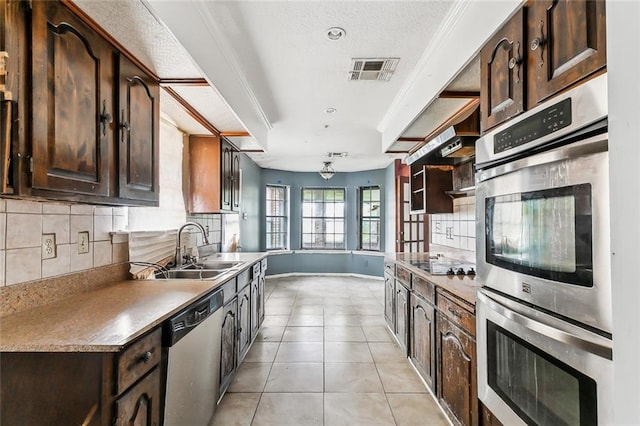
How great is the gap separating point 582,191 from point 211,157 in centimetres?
311

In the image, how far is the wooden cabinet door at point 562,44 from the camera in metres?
0.97

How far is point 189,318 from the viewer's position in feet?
5.49

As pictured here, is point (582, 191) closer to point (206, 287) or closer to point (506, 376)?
point (506, 376)

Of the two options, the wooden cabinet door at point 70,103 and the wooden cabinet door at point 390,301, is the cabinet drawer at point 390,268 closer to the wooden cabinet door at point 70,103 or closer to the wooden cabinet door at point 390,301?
the wooden cabinet door at point 390,301

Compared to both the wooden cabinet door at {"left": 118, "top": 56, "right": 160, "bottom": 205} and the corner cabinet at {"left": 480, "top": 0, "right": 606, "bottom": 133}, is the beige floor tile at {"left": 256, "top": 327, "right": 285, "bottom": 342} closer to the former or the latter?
the wooden cabinet door at {"left": 118, "top": 56, "right": 160, "bottom": 205}

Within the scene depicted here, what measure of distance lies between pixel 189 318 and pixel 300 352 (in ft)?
6.08

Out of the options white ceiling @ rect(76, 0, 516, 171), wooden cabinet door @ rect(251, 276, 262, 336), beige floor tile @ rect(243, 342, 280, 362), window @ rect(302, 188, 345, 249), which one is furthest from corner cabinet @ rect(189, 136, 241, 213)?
window @ rect(302, 188, 345, 249)

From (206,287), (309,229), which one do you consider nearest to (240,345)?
(206,287)

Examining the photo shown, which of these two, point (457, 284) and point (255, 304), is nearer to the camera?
point (457, 284)

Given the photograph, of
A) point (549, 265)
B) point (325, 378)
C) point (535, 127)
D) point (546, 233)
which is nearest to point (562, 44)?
point (535, 127)

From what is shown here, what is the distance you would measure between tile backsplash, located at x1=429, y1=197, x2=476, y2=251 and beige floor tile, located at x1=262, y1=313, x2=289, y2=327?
2.27m

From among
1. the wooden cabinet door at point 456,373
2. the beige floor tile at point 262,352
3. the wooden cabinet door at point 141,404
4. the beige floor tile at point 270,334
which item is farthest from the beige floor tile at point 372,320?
the wooden cabinet door at point 141,404

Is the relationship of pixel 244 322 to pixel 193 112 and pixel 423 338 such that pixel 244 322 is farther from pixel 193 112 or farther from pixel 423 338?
pixel 193 112

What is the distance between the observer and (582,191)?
0.99m
